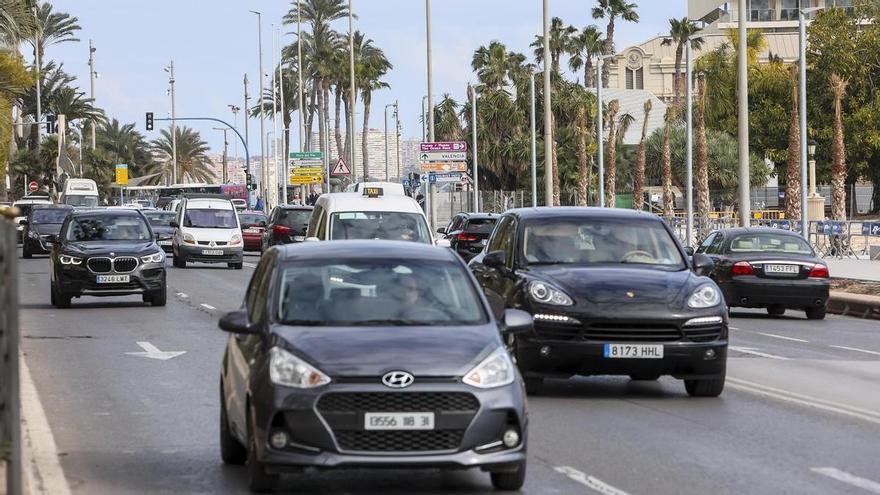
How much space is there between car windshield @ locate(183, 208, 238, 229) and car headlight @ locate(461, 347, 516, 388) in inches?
1507

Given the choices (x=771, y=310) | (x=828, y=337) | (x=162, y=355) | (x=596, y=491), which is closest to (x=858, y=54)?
(x=771, y=310)

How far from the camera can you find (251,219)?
62031 mm

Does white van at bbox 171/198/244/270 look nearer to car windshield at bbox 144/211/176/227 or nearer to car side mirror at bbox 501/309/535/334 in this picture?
car windshield at bbox 144/211/176/227

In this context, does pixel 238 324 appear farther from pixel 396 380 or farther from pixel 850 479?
pixel 850 479

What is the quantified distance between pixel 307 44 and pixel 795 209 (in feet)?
183

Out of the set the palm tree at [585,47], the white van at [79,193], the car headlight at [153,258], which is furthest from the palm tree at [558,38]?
the car headlight at [153,258]

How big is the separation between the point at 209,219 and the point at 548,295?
33622mm

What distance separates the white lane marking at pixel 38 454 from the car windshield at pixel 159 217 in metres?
44.2

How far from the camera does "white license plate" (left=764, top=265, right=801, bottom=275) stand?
27.5 metres

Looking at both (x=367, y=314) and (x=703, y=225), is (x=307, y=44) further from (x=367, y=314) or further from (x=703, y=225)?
(x=367, y=314)

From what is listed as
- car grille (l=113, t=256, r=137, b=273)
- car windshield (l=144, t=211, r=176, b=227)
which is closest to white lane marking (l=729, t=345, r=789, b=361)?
car grille (l=113, t=256, r=137, b=273)

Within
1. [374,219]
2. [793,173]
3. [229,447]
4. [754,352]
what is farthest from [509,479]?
[793,173]

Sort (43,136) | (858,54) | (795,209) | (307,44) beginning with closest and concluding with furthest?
1. (795,209)
2. (858,54)
3. (307,44)
4. (43,136)

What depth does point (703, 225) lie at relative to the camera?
62.5m
